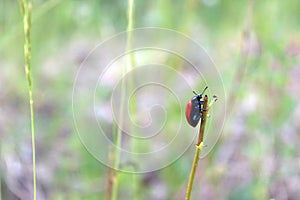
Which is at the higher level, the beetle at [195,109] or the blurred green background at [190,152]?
the blurred green background at [190,152]

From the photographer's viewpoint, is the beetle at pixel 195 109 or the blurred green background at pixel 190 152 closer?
the beetle at pixel 195 109

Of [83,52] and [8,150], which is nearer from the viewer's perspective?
[8,150]

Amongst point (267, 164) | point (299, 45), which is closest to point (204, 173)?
point (267, 164)

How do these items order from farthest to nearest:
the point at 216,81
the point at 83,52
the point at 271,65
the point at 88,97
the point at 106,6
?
the point at 106,6 → the point at 83,52 → the point at 88,97 → the point at 271,65 → the point at 216,81

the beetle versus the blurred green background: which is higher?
the blurred green background

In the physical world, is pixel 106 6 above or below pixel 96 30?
above

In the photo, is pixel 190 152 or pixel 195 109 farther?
pixel 190 152

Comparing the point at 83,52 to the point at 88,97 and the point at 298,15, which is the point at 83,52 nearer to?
the point at 88,97

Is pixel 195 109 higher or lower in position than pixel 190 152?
lower
